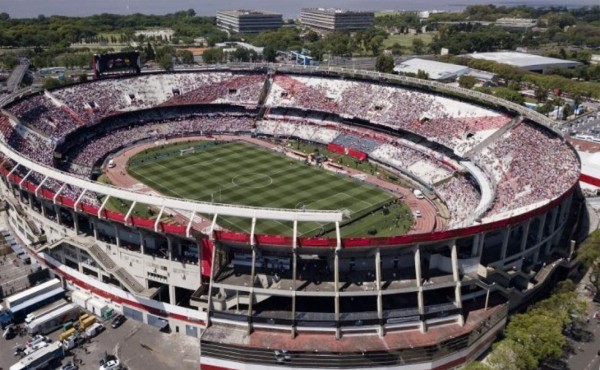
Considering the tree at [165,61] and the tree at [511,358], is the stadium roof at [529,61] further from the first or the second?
the tree at [511,358]

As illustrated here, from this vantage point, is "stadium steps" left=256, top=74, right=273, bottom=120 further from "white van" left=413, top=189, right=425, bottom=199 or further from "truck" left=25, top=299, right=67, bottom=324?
"truck" left=25, top=299, right=67, bottom=324

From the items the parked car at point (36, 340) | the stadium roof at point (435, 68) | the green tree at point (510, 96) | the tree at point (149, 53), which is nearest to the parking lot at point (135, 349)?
the parked car at point (36, 340)

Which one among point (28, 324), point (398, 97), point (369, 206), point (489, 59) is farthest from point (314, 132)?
point (489, 59)

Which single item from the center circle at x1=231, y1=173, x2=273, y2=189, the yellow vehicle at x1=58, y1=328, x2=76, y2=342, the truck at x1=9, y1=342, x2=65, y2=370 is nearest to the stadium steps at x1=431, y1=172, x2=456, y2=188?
the center circle at x1=231, y1=173, x2=273, y2=189

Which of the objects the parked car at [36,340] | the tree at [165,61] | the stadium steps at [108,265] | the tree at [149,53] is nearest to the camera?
the parked car at [36,340]

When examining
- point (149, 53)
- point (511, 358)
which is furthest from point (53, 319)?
point (149, 53)

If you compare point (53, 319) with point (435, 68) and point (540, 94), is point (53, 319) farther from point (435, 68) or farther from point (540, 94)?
point (435, 68)
